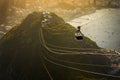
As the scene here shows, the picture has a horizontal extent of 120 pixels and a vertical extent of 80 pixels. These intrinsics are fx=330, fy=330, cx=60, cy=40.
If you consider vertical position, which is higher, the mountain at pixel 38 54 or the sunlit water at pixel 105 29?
the mountain at pixel 38 54

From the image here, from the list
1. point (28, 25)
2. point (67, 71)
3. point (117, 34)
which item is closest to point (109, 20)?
point (117, 34)

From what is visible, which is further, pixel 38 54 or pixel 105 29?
pixel 105 29

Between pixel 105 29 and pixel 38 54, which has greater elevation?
pixel 38 54

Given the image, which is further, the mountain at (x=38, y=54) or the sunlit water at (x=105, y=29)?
the sunlit water at (x=105, y=29)

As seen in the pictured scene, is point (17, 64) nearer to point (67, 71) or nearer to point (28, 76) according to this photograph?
point (28, 76)

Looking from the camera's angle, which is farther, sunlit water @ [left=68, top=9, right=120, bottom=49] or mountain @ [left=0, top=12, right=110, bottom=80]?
sunlit water @ [left=68, top=9, right=120, bottom=49]
